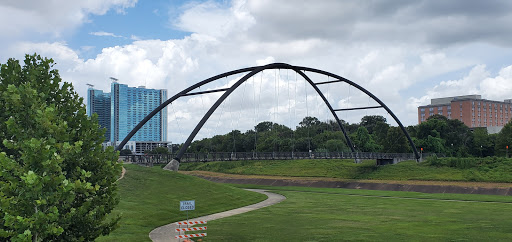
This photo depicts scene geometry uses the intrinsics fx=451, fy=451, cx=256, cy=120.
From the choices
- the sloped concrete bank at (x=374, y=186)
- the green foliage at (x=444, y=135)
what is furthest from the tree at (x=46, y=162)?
the green foliage at (x=444, y=135)

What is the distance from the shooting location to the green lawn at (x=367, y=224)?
30062 mm

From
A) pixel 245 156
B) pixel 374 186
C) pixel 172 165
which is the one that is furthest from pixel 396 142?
pixel 172 165

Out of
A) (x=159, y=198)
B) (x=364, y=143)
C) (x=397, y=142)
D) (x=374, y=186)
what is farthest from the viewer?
(x=364, y=143)

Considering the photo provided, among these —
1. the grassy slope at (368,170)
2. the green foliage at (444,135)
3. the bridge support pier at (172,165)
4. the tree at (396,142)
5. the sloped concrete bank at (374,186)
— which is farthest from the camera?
the green foliage at (444,135)

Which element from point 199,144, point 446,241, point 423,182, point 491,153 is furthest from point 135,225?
point 491,153

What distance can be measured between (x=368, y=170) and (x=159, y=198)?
61.0 meters

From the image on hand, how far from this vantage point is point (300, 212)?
46.0m

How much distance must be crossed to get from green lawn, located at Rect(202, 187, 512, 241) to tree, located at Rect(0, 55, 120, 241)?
16165 mm

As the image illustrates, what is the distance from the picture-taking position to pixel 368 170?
3841 inches

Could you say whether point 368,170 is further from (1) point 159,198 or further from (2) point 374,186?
(1) point 159,198

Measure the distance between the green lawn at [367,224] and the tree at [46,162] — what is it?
53.0ft

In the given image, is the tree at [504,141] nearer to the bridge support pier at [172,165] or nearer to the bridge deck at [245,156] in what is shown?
the bridge deck at [245,156]

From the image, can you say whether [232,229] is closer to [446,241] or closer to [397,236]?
[397,236]

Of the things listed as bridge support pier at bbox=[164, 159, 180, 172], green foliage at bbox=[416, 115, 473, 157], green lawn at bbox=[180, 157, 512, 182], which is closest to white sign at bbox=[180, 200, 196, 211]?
bridge support pier at bbox=[164, 159, 180, 172]
